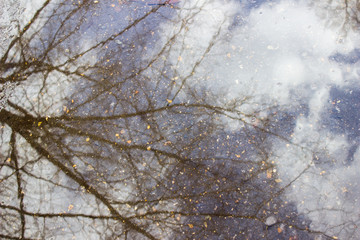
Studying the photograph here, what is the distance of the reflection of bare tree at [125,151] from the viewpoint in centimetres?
321

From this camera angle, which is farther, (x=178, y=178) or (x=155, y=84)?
(x=155, y=84)

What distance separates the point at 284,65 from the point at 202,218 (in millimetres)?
2170

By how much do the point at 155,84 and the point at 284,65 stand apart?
1682 millimetres

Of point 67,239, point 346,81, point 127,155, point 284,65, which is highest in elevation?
point 284,65

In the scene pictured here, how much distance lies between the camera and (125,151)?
3393 mm

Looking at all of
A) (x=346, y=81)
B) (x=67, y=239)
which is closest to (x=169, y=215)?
(x=67, y=239)

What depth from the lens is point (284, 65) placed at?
3.47 m

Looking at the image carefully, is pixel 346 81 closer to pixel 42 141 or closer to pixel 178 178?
pixel 178 178

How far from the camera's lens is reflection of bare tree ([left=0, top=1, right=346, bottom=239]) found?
3.21 m

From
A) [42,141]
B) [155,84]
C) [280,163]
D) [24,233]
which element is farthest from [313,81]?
[24,233]

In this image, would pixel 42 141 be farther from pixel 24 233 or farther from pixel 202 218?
pixel 202 218

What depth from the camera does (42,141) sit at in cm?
350

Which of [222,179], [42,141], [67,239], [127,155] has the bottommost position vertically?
[67,239]

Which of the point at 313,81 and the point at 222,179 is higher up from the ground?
the point at 313,81
